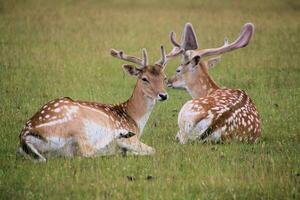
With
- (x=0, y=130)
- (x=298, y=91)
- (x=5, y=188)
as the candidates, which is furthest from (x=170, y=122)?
(x=5, y=188)

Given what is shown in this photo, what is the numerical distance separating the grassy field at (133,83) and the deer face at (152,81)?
0.57m

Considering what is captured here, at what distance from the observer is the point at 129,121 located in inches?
363

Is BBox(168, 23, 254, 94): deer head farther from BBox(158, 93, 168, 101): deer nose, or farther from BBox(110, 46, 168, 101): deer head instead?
BBox(158, 93, 168, 101): deer nose

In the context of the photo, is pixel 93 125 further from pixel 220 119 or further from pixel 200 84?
pixel 200 84

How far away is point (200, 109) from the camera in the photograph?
935 centimetres

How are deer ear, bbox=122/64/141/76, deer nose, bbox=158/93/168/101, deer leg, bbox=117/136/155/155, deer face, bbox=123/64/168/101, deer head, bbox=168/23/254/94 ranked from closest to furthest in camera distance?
deer leg, bbox=117/136/155/155, deer nose, bbox=158/93/168/101, deer face, bbox=123/64/168/101, deer ear, bbox=122/64/141/76, deer head, bbox=168/23/254/94

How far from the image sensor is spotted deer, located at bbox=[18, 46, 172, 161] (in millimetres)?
7879

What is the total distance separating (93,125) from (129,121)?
968 mm

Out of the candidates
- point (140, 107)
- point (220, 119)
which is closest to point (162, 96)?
point (140, 107)

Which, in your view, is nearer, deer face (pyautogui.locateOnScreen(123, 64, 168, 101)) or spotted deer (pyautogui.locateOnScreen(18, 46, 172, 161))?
spotted deer (pyautogui.locateOnScreen(18, 46, 172, 161))

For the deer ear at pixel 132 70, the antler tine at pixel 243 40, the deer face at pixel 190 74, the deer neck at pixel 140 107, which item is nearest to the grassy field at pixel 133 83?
the deer neck at pixel 140 107

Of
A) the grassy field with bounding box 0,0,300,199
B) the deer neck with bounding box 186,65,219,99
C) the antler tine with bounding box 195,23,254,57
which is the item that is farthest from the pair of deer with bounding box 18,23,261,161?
the antler tine with bounding box 195,23,254,57

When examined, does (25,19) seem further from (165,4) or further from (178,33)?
(165,4)

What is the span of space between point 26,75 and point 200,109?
20.2ft
